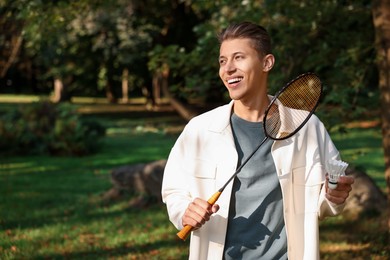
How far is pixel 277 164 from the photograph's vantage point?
2.91 m

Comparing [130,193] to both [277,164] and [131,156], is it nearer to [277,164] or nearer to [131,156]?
[131,156]

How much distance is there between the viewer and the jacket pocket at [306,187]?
2.93 m

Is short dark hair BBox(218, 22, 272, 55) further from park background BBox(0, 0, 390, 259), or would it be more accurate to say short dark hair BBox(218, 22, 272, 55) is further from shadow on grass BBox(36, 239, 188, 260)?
shadow on grass BBox(36, 239, 188, 260)

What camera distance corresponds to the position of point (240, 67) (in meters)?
2.95

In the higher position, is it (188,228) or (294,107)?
(294,107)

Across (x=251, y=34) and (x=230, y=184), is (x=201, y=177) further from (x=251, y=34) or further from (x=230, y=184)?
(x=251, y=34)

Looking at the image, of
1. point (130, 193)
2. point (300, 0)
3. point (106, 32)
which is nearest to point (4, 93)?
point (106, 32)

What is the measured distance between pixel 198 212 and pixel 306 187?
539mm

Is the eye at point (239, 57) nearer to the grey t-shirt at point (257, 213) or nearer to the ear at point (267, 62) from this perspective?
the ear at point (267, 62)

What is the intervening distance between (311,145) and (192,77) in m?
4.65

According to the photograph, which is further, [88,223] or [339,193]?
[88,223]

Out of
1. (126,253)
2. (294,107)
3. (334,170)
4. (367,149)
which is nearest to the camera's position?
(334,170)

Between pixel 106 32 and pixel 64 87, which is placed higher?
pixel 106 32

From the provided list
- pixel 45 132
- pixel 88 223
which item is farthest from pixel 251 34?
pixel 45 132
